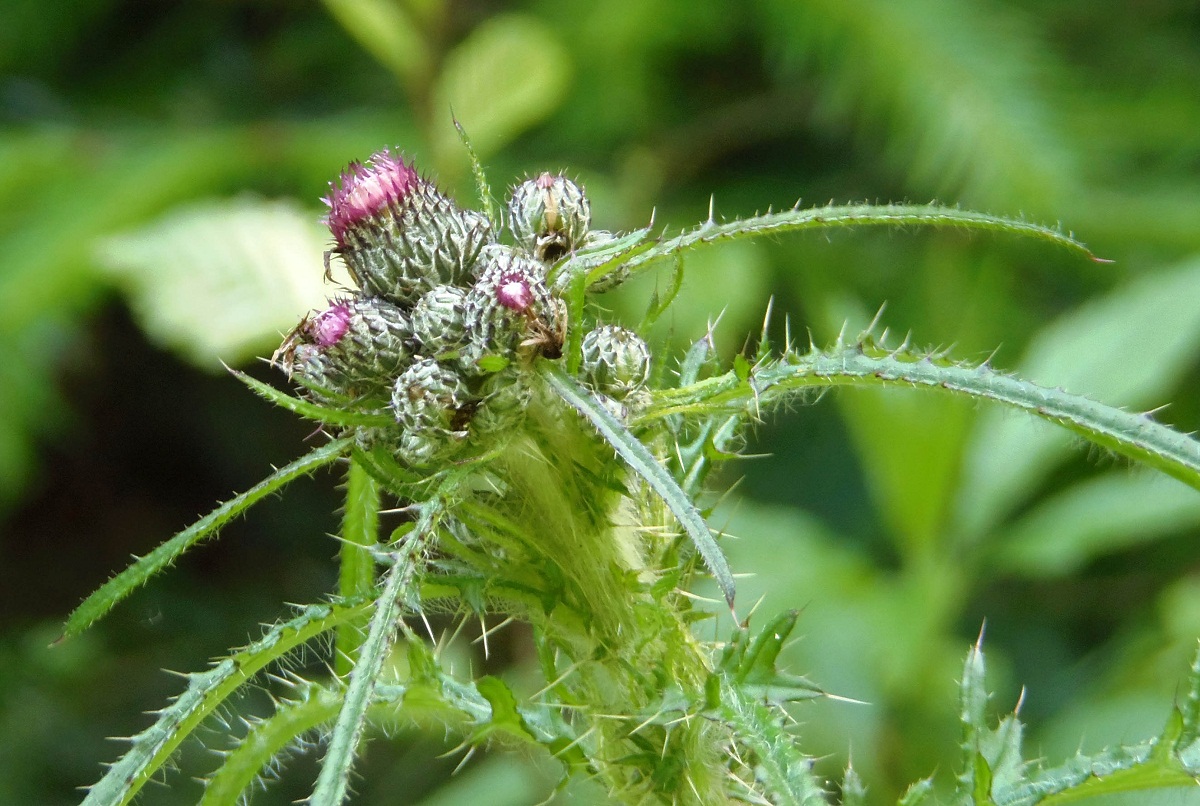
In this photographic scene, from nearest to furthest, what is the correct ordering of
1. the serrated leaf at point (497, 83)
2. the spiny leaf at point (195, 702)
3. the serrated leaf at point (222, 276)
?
the spiny leaf at point (195, 702)
the serrated leaf at point (222, 276)
the serrated leaf at point (497, 83)

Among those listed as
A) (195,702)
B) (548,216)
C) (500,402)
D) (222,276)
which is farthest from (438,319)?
(222,276)

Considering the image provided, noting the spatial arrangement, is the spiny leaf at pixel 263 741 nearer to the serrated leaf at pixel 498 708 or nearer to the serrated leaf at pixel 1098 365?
the serrated leaf at pixel 498 708

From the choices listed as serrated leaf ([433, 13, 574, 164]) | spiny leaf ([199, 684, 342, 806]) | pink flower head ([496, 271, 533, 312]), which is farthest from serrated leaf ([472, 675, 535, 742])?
serrated leaf ([433, 13, 574, 164])

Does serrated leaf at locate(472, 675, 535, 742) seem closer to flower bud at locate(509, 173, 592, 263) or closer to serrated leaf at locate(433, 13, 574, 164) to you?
flower bud at locate(509, 173, 592, 263)

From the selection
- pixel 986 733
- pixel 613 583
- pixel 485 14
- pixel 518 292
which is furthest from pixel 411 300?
pixel 485 14

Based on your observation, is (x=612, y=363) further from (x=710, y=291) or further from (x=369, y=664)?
(x=710, y=291)

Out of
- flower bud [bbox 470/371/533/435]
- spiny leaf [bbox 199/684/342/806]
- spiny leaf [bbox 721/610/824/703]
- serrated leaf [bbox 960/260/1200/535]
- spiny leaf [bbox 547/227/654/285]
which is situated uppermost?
spiny leaf [bbox 547/227/654/285]

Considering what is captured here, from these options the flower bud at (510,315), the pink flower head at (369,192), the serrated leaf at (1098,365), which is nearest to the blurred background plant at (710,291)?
the serrated leaf at (1098,365)
